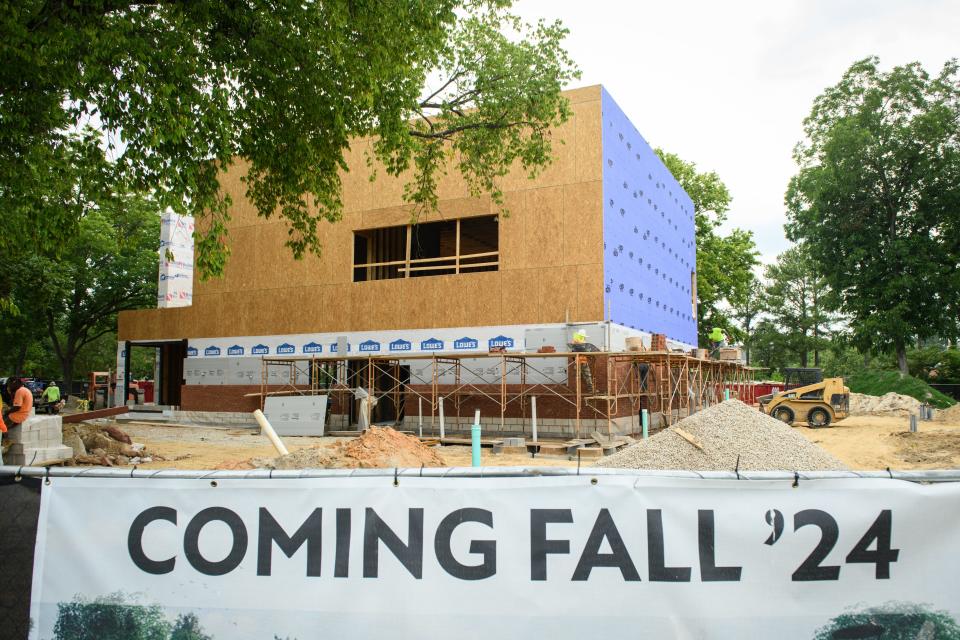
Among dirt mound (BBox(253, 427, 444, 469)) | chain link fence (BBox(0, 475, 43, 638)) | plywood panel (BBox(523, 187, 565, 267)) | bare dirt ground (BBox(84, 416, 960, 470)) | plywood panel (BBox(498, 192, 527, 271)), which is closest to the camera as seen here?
chain link fence (BBox(0, 475, 43, 638))

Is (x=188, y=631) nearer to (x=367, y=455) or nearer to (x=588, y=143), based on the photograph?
(x=367, y=455)

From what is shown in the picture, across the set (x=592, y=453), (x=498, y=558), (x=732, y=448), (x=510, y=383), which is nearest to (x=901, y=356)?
(x=510, y=383)

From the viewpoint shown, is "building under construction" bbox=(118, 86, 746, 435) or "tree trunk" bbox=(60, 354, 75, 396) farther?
"tree trunk" bbox=(60, 354, 75, 396)

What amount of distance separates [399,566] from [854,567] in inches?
78.4

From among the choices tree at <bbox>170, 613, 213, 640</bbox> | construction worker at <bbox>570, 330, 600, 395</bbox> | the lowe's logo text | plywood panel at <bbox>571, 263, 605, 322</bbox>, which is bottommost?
tree at <bbox>170, 613, 213, 640</bbox>

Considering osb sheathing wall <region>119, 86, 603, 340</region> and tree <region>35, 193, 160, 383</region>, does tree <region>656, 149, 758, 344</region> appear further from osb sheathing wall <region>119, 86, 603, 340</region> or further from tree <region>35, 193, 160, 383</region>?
tree <region>35, 193, 160, 383</region>

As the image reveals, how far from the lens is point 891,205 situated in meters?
43.7

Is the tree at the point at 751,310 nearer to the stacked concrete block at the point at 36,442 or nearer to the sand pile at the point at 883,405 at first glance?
the sand pile at the point at 883,405

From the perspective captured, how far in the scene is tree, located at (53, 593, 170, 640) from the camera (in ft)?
9.87

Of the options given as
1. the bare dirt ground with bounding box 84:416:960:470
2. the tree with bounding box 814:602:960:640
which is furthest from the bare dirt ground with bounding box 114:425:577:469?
the tree with bounding box 814:602:960:640

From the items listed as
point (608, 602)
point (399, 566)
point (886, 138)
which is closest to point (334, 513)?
point (399, 566)

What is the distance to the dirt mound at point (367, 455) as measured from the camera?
10.2 meters

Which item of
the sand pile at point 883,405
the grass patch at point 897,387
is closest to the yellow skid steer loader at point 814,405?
the sand pile at point 883,405

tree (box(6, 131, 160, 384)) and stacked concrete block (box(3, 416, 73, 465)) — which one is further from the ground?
tree (box(6, 131, 160, 384))
